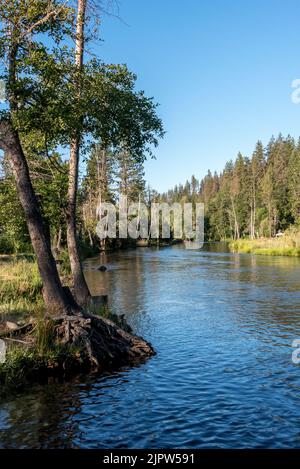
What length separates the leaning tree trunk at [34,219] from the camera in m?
12.5

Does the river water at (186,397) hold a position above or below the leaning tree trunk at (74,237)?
below

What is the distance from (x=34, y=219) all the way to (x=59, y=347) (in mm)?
3715

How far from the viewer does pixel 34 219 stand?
42.2ft

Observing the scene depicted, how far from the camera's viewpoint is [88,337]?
12.0 metres

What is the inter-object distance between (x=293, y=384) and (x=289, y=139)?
407 feet

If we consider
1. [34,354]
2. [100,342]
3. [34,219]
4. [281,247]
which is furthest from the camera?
[281,247]

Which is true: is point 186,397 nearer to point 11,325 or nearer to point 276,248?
point 11,325

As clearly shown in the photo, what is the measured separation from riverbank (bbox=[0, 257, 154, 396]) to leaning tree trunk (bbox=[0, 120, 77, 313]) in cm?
61

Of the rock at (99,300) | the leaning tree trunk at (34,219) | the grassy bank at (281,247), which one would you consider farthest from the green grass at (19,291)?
the grassy bank at (281,247)

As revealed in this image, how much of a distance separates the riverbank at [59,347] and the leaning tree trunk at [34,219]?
2.00ft

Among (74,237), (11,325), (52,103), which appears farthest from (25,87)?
(74,237)

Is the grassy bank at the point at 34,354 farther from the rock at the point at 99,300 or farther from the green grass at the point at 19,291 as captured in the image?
the rock at the point at 99,300
